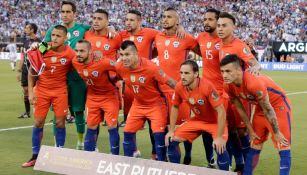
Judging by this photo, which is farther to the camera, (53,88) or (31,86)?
(53,88)

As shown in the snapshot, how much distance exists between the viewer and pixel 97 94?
25.7ft

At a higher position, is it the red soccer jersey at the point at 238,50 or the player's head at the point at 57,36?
the player's head at the point at 57,36

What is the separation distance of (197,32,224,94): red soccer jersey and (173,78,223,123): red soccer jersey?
731mm

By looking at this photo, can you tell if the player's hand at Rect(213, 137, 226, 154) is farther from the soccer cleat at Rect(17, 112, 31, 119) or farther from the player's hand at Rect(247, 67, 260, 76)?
the soccer cleat at Rect(17, 112, 31, 119)

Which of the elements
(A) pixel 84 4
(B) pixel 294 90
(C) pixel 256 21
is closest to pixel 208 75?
(B) pixel 294 90

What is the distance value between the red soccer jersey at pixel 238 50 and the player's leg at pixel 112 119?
1837mm

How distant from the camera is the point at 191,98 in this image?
6660mm

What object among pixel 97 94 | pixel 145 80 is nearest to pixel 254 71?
pixel 145 80

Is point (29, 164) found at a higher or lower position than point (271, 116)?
lower

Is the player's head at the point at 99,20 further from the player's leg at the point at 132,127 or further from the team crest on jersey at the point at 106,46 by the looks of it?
the player's leg at the point at 132,127

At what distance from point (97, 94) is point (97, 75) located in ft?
1.16

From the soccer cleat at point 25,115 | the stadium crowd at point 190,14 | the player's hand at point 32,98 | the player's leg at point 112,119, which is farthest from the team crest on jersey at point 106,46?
the stadium crowd at point 190,14

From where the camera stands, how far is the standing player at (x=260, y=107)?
5.93 metres

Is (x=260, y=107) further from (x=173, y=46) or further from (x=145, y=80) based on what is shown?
(x=173, y=46)
